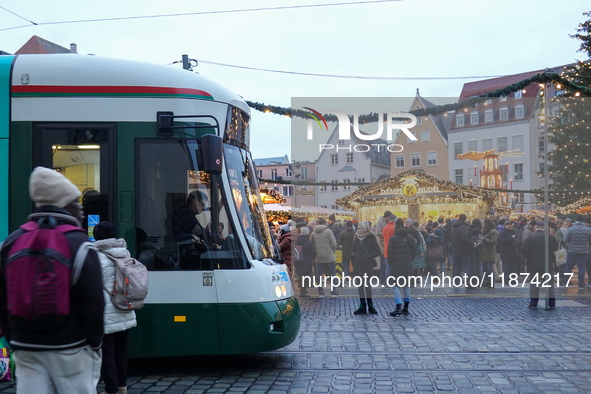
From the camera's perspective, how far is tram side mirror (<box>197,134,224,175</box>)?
5.87m

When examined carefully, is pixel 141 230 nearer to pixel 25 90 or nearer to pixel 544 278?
pixel 25 90

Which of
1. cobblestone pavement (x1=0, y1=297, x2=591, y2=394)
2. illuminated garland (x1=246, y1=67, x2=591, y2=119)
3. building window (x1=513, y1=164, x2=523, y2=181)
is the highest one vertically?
illuminated garland (x1=246, y1=67, x2=591, y2=119)

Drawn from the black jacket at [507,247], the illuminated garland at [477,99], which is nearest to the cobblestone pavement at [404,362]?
the black jacket at [507,247]

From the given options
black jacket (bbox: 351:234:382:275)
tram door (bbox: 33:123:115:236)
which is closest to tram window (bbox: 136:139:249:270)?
tram door (bbox: 33:123:115:236)

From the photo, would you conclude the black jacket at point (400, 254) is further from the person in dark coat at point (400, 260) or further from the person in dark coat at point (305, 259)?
the person in dark coat at point (305, 259)

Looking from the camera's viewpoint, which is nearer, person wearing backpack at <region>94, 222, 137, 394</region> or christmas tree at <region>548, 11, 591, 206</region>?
person wearing backpack at <region>94, 222, 137, 394</region>

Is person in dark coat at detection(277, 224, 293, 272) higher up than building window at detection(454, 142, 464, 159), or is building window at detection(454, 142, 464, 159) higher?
Result: building window at detection(454, 142, 464, 159)

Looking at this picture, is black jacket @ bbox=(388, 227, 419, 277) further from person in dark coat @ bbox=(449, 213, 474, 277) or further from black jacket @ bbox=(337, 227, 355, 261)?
person in dark coat @ bbox=(449, 213, 474, 277)

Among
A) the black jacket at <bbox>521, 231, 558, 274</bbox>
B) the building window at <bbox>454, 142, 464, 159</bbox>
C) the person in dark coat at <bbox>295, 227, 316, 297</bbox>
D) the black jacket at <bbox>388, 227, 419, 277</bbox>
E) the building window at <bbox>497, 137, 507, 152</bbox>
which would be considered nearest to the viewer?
the black jacket at <bbox>388, 227, 419, 277</bbox>

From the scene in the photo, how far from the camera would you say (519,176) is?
47.2 feet

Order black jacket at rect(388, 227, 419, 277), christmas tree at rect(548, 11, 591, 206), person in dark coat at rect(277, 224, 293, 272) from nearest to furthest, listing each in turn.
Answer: black jacket at rect(388, 227, 419, 277)
person in dark coat at rect(277, 224, 293, 272)
christmas tree at rect(548, 11, 591, 206)

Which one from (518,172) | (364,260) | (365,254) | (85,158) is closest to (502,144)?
(518,172)

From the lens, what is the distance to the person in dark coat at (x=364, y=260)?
37.7ft

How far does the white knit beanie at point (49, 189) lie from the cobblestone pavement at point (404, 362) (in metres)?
3.25
